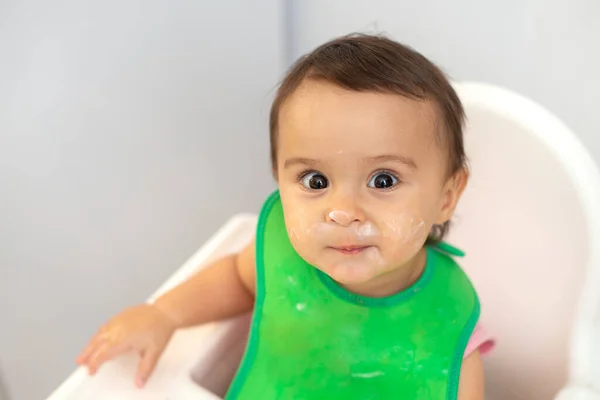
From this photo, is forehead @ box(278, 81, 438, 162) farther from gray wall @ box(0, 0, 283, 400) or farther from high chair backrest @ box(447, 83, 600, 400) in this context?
gray wall @ box(0, 0, 283, 400)

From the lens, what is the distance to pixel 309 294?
623mm

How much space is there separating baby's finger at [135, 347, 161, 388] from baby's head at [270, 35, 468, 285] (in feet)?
0.66

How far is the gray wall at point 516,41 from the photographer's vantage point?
84 cm

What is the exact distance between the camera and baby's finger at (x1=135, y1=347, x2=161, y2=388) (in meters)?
0.59

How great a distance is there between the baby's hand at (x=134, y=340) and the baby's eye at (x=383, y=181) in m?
0.28

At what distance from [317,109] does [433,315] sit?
0.25 metres

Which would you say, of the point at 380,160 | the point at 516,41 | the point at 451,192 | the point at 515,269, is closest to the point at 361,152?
the point at 380,160

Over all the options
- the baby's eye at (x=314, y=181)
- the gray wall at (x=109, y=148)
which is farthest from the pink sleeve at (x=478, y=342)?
the gray wall at (x=109, y=148)

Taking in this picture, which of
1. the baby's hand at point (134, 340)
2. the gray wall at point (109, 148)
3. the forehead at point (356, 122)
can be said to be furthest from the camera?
the gray wall at point (109, 148)

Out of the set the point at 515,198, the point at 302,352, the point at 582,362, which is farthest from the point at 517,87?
the point at 302,352

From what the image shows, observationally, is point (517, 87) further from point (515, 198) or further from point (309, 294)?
point (309, 294)

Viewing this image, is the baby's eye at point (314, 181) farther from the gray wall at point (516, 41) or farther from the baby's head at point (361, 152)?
the gray wall at point (516, 41)

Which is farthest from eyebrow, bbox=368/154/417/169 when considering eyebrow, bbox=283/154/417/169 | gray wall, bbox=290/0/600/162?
gray wall, bbox=290/0/600/162

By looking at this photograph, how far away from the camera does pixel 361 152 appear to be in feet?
1.61
